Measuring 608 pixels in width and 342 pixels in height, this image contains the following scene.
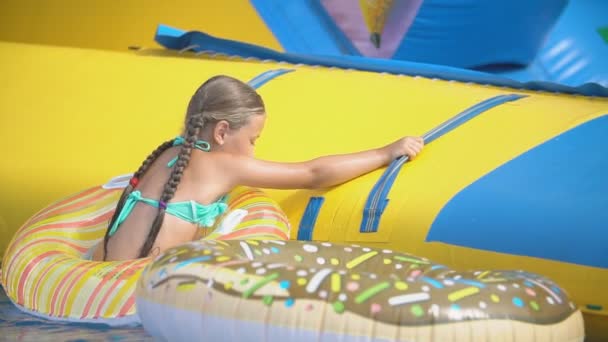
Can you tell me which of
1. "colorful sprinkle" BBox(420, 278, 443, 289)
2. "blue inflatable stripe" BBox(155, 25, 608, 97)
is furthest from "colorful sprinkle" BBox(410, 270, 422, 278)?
"blue inflatable stripe" BBox(155, 25, 608, 97)

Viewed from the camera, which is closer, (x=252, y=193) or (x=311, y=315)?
(x=311, y=315)

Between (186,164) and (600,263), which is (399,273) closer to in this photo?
(600,263)

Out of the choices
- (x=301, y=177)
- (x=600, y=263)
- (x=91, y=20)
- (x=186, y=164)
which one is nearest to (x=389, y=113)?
(x=301, y=177)

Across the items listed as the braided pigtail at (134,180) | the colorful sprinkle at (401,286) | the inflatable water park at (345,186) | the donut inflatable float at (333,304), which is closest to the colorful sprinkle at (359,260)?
the inflatable water park at (345,186)

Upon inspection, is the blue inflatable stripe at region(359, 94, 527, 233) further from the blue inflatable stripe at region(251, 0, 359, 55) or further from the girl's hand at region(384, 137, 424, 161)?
the blue inflatable stripe at region(251, 0, 359, 55)

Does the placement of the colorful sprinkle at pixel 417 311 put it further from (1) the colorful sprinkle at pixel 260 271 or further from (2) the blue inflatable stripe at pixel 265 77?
(2) the blue inflatable stripe at pixel 265 77

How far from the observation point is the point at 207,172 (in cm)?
246

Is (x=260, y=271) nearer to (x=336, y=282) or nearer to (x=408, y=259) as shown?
(x=336, y=282)

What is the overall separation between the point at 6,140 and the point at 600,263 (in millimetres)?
1574

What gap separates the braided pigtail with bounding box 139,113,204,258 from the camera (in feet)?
7.84

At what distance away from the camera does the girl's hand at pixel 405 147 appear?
2.48 meters

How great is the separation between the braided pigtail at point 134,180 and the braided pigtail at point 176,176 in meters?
0.09

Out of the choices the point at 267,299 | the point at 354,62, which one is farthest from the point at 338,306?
the point at 354,62

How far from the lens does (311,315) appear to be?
1660mm
